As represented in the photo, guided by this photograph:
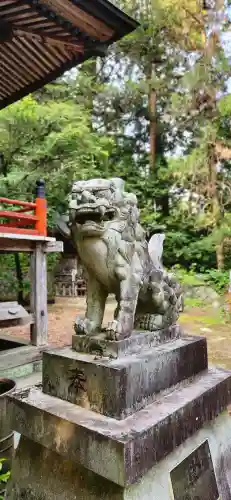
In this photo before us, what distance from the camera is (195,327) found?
7.59 m

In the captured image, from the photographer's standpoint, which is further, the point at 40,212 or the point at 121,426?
the point at 40,212

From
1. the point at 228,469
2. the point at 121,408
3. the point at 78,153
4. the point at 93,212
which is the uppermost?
the point at 78,153

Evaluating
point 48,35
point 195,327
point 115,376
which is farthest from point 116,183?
point 195,327

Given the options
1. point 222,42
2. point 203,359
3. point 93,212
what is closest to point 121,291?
point 93,212

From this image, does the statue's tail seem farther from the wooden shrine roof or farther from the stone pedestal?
the wooden shrine roof

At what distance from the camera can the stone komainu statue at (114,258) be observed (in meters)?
1.82

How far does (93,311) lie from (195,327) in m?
5.99

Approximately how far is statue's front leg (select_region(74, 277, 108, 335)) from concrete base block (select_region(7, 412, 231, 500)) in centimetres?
66

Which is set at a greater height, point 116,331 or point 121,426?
point 116,331

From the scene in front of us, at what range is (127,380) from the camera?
1.69 m

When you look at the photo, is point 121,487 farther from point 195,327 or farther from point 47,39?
point 195,327

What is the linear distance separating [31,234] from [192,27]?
10.3 m

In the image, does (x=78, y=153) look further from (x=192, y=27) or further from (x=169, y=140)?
(x=169, y=140)

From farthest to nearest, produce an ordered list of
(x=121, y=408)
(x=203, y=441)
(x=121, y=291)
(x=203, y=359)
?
(x=203, y=359) → (x=203, y=441) → (x=121, y=291) → (x=121, y=408)
